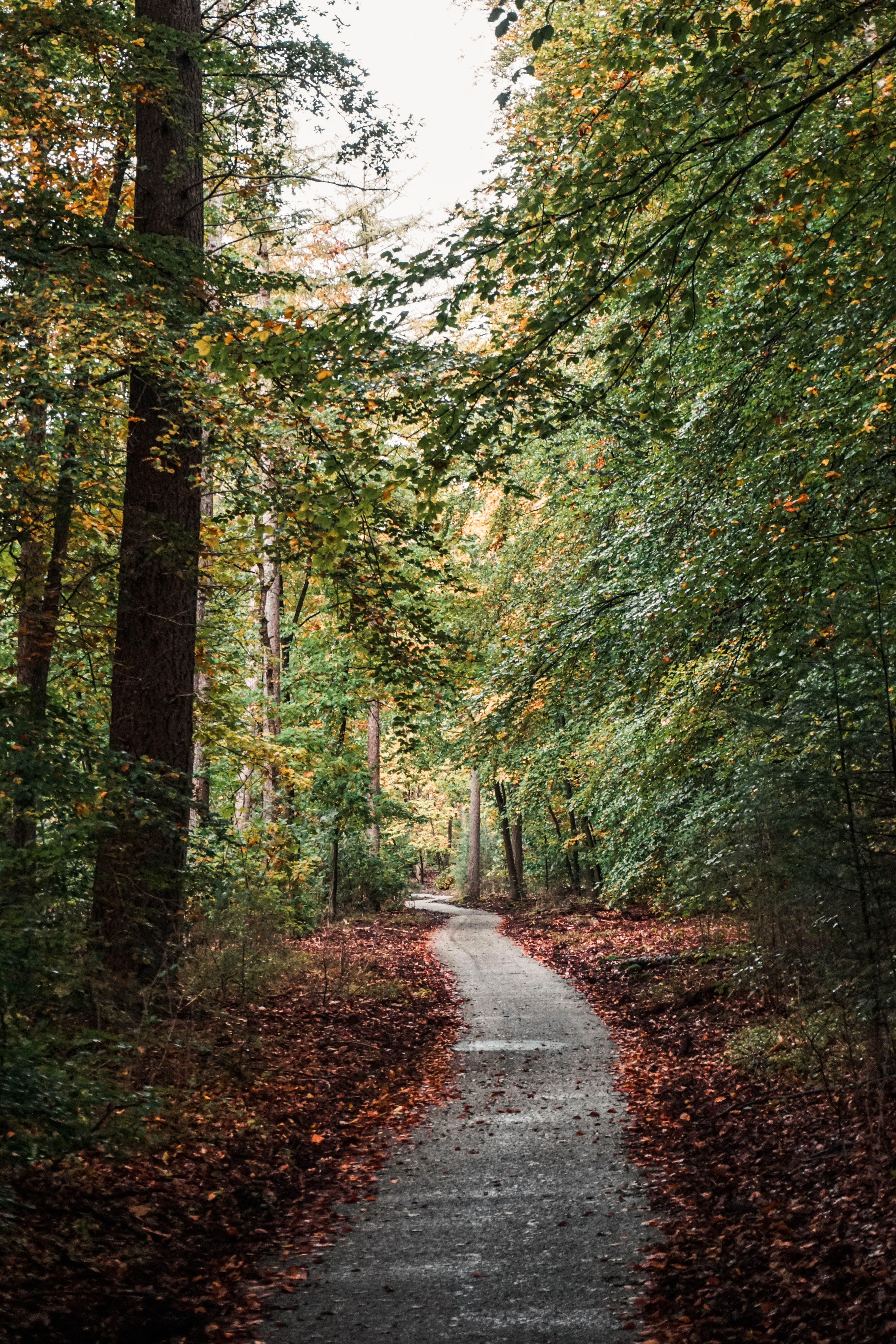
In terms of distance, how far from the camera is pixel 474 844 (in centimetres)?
3488

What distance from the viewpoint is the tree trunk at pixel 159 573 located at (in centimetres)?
783

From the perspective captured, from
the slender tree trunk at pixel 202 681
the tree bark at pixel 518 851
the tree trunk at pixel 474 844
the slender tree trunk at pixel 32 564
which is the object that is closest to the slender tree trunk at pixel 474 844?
the tree trunk at pixel 474 844

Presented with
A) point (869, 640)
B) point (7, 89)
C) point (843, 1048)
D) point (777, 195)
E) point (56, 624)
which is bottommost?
point (843, 1048)

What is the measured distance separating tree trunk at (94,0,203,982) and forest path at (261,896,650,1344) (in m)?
2.90

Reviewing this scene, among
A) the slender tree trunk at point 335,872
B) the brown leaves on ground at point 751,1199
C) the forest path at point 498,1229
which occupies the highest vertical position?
the slender tree trunk at point 335,872

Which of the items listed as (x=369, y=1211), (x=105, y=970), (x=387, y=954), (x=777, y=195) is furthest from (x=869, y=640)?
(x=387, y=954)

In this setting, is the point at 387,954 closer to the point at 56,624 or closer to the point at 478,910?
the point at 56,624

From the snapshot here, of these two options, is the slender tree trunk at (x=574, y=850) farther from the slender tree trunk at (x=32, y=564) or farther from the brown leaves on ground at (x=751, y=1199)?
the slender tree trunk at (x=32, y=564)

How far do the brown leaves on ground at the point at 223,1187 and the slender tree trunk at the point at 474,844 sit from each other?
21292mm

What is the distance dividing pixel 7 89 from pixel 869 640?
685cm

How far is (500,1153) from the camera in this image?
7121 millimetres

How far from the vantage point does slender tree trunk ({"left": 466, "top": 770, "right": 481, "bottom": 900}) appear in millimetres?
32156

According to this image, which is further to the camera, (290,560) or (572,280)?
(290,560)

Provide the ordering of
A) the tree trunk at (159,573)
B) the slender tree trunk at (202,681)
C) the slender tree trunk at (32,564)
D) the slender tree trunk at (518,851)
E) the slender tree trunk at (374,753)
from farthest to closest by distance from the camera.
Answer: the slender tree trunk at (518,851) → the slender tree trunk at (374,753) → the slender tree trunk at (202,681) → the tree trunk at (159,573) → the slender tree trunk at (32,564)
